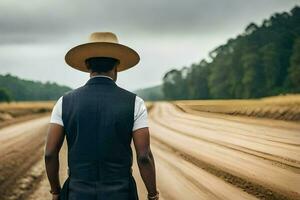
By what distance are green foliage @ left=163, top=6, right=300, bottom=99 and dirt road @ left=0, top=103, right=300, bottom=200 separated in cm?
4989

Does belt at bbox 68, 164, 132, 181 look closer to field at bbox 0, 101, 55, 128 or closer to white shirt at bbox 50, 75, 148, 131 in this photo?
white shirt at bbox 50, 75, 148, 131

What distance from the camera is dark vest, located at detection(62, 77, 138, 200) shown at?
343 centimetres

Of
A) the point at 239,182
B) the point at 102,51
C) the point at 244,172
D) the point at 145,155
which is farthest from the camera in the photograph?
the point at 244,172

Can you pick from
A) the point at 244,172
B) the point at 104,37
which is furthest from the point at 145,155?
the point at 244,172

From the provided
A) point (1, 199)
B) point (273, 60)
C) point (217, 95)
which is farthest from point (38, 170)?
point (217, 95)

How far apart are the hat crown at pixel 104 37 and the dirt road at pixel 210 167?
5.21 meters

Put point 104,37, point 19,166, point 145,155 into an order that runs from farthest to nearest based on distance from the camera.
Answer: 1. point 19,166
2. point 104,37
3. point 145,155

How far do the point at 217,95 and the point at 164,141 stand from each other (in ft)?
247

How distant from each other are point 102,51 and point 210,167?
859 centimetres

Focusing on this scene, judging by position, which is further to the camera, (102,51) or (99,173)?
(102,51)

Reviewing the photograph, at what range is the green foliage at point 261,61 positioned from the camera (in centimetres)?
7138

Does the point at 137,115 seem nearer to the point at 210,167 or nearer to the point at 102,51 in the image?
the point at 102,51

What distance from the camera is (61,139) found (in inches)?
142

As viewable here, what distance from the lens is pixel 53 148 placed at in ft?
11.8
